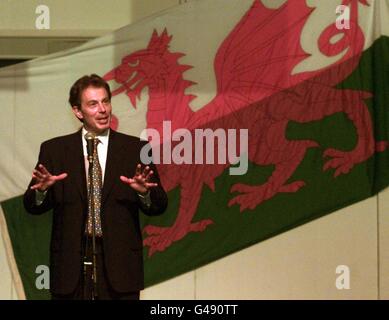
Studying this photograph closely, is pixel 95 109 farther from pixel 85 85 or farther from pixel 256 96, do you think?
pixel 256 96

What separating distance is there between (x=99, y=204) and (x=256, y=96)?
4.86ft

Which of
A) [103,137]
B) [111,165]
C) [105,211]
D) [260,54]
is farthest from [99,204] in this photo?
[260,54]

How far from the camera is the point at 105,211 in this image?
327 centimetres

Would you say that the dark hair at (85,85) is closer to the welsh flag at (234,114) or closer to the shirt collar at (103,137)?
the shirt collar at (103,137)

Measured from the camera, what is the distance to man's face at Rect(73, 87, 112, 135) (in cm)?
332

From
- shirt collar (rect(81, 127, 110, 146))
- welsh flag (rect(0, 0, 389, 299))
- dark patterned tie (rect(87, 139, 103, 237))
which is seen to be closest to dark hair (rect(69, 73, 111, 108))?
shirt collar (rect(81, 127, 110, 146))

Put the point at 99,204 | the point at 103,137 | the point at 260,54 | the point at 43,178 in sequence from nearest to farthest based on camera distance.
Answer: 1. the point at 43,178
2. the point at 99,204
3. the point at 103,137
4. the point at 260,54

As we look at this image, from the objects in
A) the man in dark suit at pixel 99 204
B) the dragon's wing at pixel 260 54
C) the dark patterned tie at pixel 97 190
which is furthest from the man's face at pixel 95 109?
the dragon's wing at pixel 260 54

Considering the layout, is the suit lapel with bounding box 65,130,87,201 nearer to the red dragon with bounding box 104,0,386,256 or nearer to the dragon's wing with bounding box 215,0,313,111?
the red dragon with bounding box 104,0,386,256

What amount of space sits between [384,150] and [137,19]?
5.19 feet

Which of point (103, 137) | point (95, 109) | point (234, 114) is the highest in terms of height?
point (234, 114)

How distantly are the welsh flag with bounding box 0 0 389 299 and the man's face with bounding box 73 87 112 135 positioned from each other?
1101 mm

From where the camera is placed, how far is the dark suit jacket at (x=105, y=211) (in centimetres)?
326
